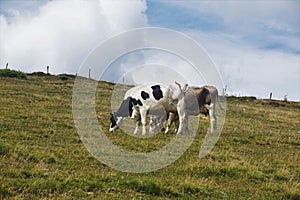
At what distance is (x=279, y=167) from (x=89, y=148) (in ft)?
18.7

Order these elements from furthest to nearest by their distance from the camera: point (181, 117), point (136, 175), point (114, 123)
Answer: point (114, 123) → point (181, 117) → point (136, 175)

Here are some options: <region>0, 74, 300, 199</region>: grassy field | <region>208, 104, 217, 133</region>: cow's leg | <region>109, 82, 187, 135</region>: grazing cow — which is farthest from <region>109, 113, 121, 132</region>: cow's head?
<region>208, 104, 217, 133</region>: cow's leg

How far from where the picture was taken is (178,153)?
13.8m

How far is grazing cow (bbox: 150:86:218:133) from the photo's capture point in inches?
801

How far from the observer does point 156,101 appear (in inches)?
765

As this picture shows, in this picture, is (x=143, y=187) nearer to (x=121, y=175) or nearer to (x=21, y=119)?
(x=121, y=175)

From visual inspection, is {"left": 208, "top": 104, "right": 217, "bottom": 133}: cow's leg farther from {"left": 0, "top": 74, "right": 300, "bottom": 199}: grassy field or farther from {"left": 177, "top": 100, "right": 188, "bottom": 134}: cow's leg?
{"left": 0, "top": 74, "right": 300, "bottom": 199}: grassy field

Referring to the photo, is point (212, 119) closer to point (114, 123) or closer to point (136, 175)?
point (114, 123)

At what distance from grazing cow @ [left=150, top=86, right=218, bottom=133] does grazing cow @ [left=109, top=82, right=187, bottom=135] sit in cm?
59

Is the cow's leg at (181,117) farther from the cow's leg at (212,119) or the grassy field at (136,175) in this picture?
the cow's leg at (212,119)

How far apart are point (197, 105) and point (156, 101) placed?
8.41 ft

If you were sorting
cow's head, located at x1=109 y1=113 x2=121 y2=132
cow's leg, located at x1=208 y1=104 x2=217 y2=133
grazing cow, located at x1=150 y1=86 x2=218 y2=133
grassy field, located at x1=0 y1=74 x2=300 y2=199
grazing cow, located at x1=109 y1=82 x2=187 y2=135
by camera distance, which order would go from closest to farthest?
grassy field, located at x1=0 y1=74 x2=300 y2=199 → grazing cow, located at x1=109 y1=82 x2=187 y2=135 → cow's head, located at x1=109 y1=113 x2=121 y2=132 → grazing cow, located at x1=150 y1=86 x2=218 y2=133 → cow's leg, located at x1=208 y1=104 x2=217 y2=133

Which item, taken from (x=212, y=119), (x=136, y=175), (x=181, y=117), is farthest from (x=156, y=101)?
(x=136, y=175)

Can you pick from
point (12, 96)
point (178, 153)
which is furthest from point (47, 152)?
point (12, 96)
